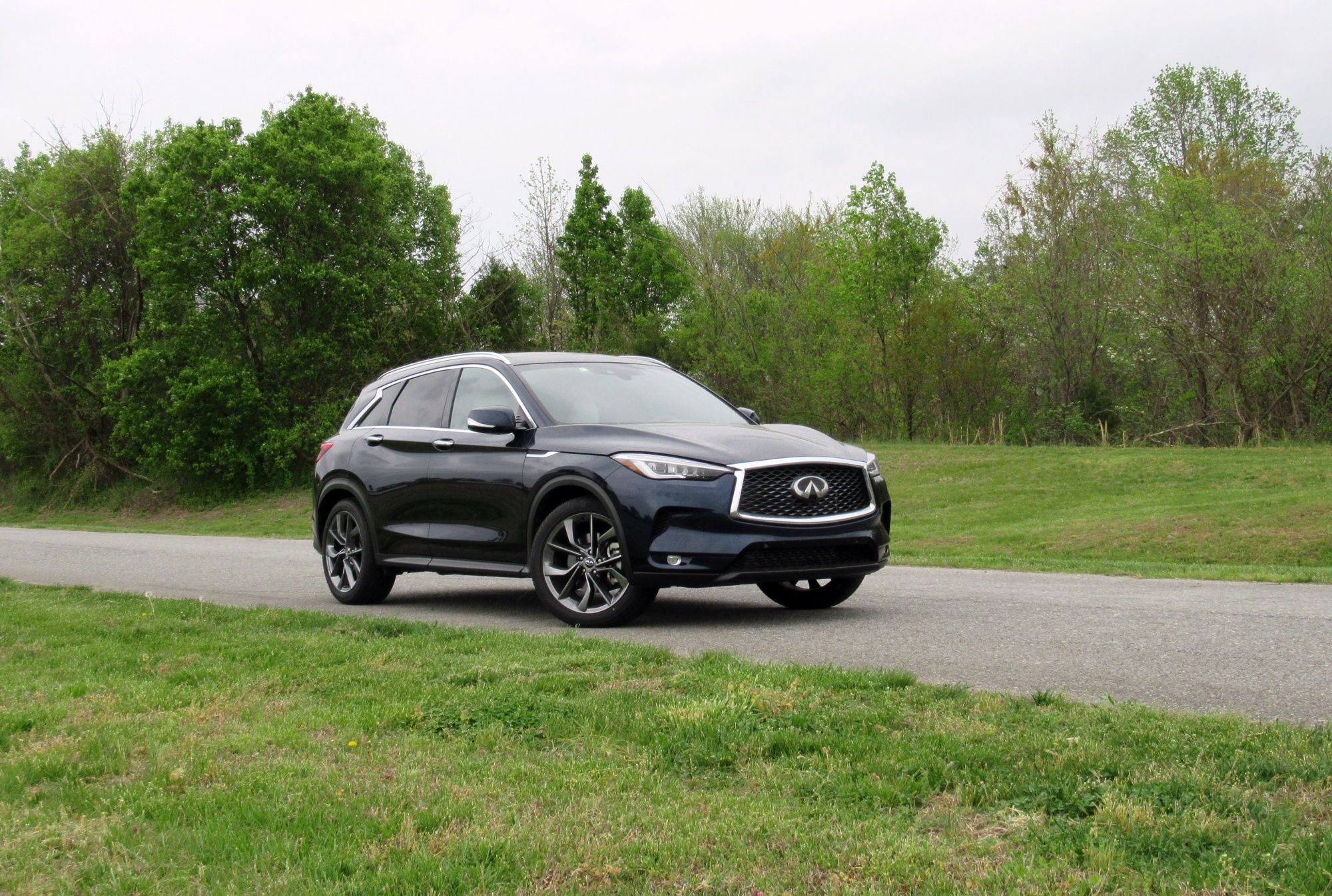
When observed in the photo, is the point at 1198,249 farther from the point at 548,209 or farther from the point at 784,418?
the point at 548,209

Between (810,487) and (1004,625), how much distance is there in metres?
1.49

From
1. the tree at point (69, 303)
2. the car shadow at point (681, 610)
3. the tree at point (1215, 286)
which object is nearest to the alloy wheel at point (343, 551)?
the car shadow at point (681, 610)

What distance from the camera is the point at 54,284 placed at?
162 feet

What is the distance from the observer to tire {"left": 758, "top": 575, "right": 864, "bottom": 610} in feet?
31.7

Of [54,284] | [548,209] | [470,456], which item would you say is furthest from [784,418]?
[470,456]

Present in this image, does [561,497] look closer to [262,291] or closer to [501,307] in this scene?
[262,291]

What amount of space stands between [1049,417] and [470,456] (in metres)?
36.4

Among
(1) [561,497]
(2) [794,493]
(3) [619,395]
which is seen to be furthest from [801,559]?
(3) [619,395]

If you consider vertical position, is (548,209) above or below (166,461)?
above

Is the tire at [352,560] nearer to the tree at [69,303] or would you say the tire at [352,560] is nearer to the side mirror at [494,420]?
the side mirror at [494,420]

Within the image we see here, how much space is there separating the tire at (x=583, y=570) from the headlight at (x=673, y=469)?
0.39 m

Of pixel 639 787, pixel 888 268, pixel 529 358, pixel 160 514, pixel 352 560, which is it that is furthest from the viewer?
pixel 160 514

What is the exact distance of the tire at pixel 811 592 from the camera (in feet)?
31.7

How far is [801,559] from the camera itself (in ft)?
28.2
